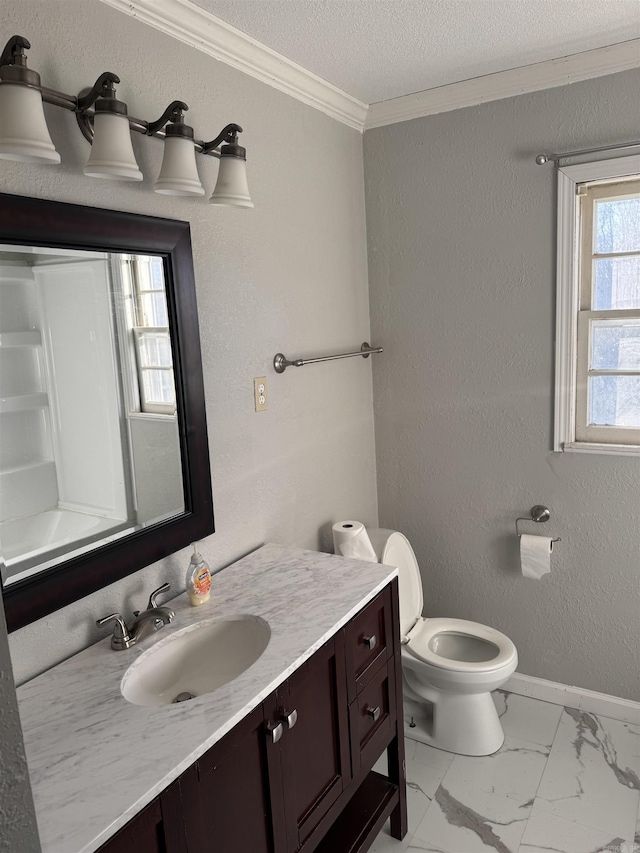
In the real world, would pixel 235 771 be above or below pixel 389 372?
below

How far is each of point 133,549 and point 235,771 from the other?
62cm

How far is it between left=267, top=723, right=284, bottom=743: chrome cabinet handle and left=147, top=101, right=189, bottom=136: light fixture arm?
145cm

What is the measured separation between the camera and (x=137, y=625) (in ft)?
5.24

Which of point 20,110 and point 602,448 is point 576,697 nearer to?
point 602,448

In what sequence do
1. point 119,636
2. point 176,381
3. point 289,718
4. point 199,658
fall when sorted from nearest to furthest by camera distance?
point 289,718, point 119,636, point 199,658, point 176,381

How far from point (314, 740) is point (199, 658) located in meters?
0.36

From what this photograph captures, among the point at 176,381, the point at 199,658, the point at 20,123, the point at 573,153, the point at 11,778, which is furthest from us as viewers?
the point at 573,153

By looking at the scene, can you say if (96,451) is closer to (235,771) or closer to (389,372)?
(235,771)

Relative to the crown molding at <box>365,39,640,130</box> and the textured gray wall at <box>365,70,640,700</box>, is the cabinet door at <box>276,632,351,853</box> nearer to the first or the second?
the textured gray wall at <box>365,70,640,700</box>

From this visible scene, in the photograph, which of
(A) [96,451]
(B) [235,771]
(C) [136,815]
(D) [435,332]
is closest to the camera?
(C) [136,815]

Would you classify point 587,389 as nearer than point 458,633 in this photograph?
Yes

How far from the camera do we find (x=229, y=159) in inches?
68.8

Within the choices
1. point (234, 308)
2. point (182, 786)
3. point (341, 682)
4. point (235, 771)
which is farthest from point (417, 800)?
point (234, 308)

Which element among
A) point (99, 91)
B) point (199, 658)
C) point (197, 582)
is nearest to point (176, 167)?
point (99, 91)
